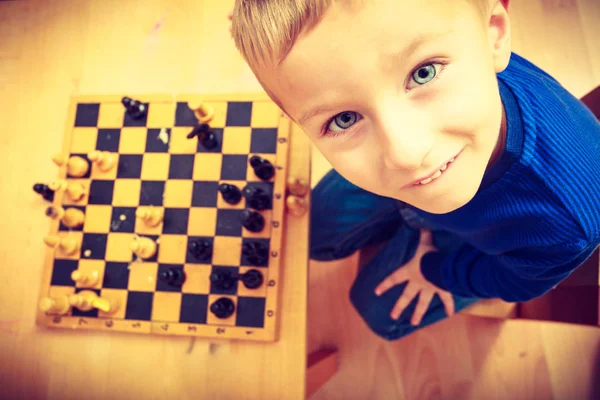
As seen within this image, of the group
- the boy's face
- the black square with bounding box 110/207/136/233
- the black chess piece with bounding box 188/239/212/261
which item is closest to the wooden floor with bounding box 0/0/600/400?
the black square with bounding box 110/207/136/233

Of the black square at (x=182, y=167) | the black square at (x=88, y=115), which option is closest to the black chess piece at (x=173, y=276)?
the black square at (x=182, y=167)

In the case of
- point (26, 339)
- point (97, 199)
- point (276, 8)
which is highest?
point (276, 8)

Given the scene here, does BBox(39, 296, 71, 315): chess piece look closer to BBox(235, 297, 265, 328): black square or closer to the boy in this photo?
BBox(235, 297, 265, 328): black square

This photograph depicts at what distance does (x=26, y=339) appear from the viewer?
3.10ft

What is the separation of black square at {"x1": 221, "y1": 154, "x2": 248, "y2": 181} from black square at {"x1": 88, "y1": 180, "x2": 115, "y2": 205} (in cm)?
30

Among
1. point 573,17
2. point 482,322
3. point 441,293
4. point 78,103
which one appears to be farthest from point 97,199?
point 573,17

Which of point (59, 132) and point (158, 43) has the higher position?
point (158, 43)

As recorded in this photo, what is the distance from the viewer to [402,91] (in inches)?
17.4

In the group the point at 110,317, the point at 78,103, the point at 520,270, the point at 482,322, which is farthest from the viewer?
the point at 482,322

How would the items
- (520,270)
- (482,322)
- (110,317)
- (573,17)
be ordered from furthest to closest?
(573,17), (482,322), (110,317), (520,270)

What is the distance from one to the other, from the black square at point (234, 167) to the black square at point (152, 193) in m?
0.16

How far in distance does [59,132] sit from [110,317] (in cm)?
69

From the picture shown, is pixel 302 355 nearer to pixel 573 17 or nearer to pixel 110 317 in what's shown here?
pixel 110 317

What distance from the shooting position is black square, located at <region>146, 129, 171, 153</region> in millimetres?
982
